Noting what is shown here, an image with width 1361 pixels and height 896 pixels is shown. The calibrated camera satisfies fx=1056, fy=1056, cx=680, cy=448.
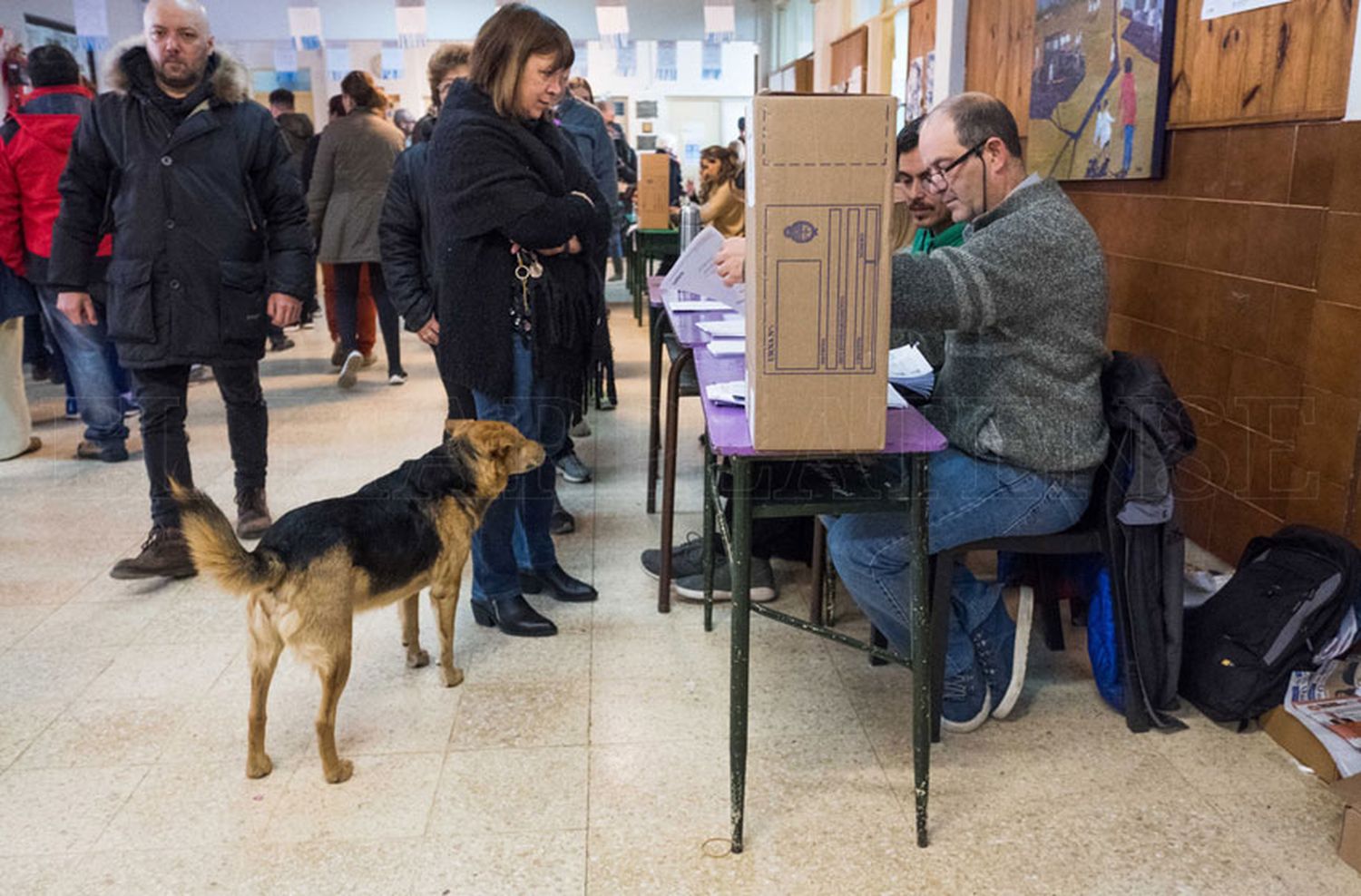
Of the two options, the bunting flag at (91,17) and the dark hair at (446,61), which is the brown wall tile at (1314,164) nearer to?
the dark hair at (446,61)

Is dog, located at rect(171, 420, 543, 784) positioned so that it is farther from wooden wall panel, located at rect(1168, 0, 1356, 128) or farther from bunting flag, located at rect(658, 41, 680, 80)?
bunting flag, located at rect(658, 41, 680, 80)

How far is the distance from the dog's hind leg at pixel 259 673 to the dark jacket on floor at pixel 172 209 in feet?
3.94

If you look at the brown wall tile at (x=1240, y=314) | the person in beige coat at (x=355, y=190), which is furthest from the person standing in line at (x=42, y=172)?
the brown wall tile at (x=1240, y=314)

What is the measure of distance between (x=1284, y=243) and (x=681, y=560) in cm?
163

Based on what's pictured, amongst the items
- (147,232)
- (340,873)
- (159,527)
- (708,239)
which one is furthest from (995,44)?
(340,873)

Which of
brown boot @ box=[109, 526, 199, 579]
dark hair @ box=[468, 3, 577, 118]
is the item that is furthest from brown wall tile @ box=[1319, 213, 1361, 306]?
brown boot @ box=[109, 526, 199, 579]

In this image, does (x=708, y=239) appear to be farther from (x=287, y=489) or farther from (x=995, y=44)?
(x=995, y=44)

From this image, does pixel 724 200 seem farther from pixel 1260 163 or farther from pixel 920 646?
pixel 920 646

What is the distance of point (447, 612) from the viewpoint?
2.21 meters

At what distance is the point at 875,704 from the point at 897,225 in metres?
1.42

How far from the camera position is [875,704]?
2.14 m

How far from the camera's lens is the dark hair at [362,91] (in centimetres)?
514

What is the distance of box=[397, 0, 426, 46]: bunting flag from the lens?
645 centimetres


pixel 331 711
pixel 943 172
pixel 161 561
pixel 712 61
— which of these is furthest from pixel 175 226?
pixel 712 61
